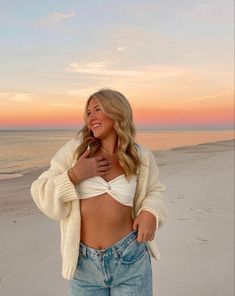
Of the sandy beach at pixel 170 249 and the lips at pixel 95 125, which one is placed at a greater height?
the lips at pixel 95 125

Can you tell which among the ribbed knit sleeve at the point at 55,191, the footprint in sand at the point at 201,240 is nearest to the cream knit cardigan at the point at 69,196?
the ribbed knit sleeve at the point at 55,191

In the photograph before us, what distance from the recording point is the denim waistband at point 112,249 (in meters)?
1.71

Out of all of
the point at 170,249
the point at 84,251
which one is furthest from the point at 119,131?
the point at 170,249

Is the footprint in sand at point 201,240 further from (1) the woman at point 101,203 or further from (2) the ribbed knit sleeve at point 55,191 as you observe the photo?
(2) the ribbed knit sleeve at point 55,191

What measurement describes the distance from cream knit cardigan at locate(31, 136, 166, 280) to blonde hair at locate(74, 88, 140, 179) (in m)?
0.06

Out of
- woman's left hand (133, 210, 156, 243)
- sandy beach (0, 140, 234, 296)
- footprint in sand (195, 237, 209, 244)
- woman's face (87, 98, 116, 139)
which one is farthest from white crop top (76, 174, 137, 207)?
footprint in sand (195, 237, 209, 244)

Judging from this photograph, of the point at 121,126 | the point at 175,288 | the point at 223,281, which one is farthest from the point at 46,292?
the point at 121,126

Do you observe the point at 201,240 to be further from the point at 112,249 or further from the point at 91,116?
the point at 91,116

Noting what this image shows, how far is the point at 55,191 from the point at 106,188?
9.8 inches

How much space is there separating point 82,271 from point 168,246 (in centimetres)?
238

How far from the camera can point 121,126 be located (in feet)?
5.68

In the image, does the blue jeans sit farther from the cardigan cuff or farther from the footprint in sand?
the footprint in sand

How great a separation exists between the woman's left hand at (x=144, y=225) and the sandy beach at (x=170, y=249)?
1.58m

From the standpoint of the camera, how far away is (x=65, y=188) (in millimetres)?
1659
